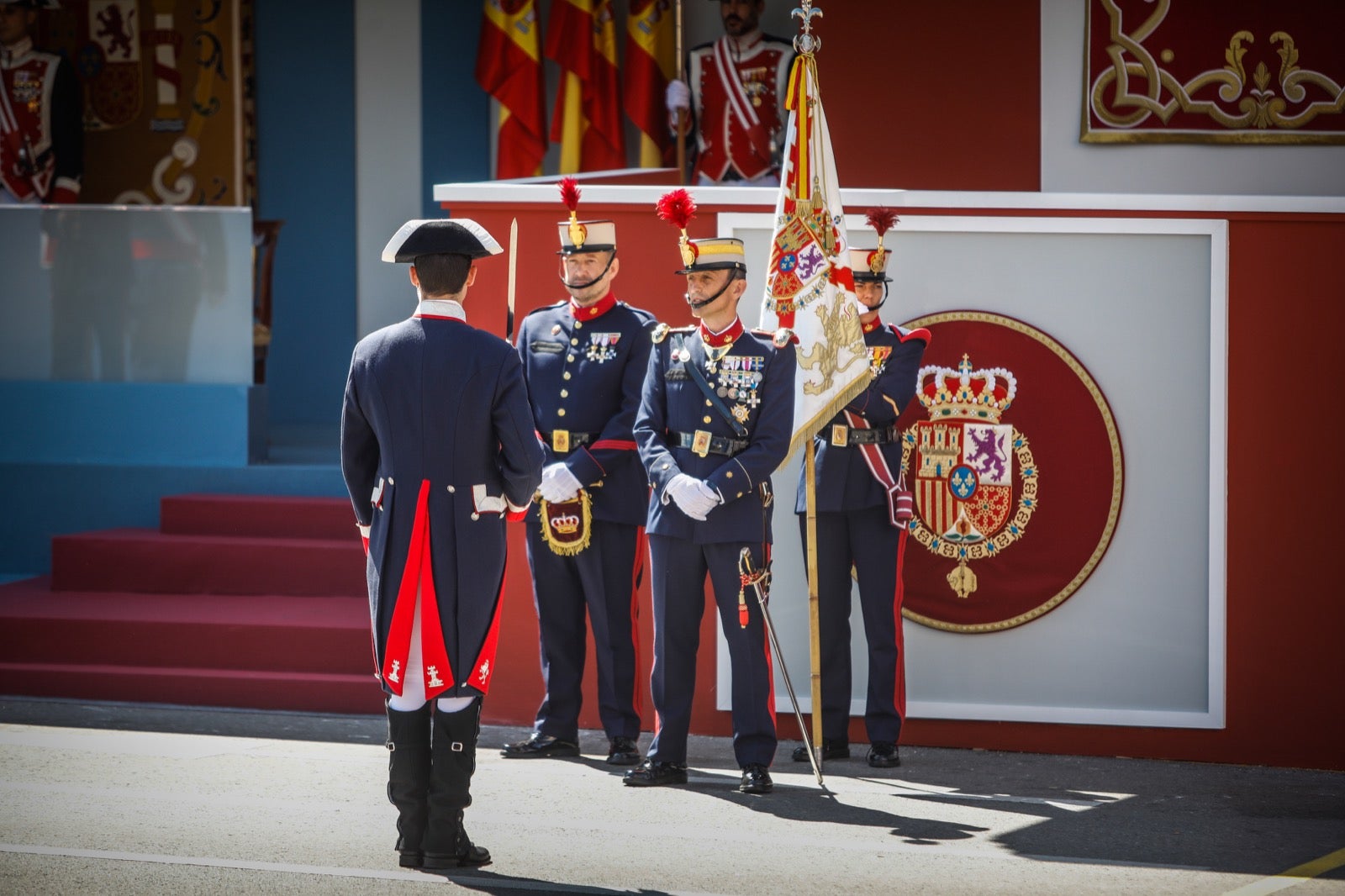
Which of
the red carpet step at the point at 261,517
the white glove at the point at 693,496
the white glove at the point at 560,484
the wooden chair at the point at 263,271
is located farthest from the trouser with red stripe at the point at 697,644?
the wooden chair at the point at 263,271

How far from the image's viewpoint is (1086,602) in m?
6.80

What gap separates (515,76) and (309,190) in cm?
174

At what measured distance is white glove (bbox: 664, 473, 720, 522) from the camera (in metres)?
5.80

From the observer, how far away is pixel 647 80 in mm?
10445

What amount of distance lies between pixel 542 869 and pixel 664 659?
1.31m

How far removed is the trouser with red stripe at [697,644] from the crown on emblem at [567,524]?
478 mm

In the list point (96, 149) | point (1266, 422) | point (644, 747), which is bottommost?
point (644, 747)

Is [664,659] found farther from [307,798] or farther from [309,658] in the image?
[309,658]

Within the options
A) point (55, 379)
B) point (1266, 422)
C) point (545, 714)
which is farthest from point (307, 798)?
point (55, 379)

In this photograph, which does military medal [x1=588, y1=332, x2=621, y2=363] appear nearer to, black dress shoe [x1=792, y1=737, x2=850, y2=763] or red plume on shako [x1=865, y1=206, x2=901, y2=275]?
red plume on shako [x1=865, y1=206, x2=901, y2=275]

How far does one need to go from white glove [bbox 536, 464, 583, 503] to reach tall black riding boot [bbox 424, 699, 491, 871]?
5.03ft

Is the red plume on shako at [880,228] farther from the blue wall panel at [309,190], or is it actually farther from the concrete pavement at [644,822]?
the blue wall panel at [309,190]

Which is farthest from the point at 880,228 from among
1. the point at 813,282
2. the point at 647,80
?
the point at 647,80

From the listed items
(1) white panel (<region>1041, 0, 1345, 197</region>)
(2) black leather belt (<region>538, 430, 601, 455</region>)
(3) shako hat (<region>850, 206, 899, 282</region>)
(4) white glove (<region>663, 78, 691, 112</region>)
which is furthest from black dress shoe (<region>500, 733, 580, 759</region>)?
(4) white glove (<region>663, 78, 691, 112</region>)
